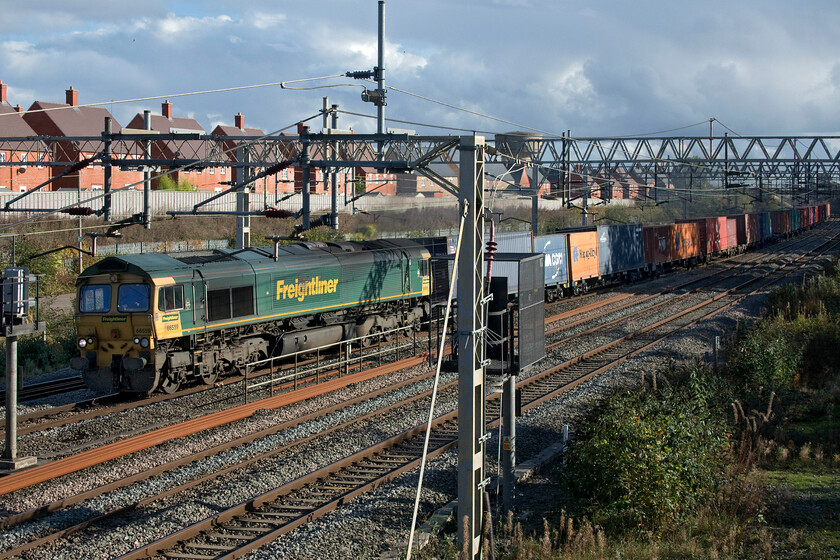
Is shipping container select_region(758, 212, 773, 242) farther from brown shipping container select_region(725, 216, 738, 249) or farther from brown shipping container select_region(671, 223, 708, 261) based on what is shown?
brown shipping container select_region(671, 223, 708, 261)

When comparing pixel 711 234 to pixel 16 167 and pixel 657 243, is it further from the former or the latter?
pixel 16 167

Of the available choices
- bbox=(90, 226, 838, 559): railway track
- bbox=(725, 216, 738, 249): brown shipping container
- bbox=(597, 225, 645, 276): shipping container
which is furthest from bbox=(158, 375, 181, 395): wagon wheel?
bbox=(725, 216, 738, 249): brown shipping container

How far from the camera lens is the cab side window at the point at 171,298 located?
16562 millimetres

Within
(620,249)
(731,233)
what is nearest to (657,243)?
(620,249)

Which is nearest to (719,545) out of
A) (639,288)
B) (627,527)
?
(627,527)

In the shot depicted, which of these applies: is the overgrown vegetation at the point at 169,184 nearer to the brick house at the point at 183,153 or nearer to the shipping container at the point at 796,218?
the brick house at the point at 183,153

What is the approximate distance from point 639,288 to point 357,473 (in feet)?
96.0

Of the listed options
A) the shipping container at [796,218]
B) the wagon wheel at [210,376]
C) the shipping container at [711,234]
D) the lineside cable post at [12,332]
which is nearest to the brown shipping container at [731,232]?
the shipping container at [711,234]

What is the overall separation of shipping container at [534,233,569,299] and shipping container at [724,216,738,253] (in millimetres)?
26018

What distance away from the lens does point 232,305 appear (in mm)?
18188

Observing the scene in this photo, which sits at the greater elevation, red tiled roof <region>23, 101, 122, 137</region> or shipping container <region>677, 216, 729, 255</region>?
red tiled roof <region>23, 101, 122, 137</region>

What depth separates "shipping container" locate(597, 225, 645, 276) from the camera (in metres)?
37.1

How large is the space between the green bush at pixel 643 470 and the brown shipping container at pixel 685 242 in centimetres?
3642

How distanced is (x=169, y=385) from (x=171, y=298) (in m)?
1.97
